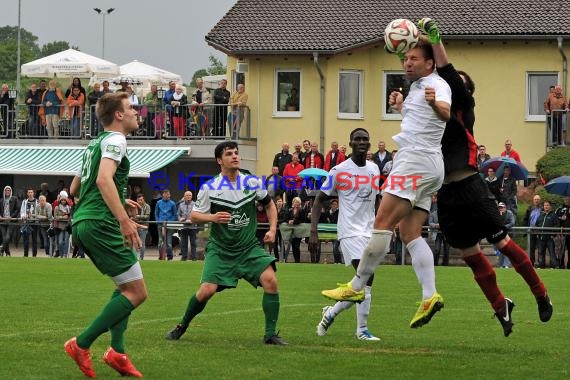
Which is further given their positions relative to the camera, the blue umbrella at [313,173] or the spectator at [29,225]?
the spectator at [29,225]

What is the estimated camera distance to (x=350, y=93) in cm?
4434

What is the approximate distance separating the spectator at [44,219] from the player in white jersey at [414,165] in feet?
73.6

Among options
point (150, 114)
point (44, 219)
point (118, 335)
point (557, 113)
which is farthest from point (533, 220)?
point (118, 335)

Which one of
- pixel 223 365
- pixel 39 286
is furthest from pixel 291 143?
pixel 223 365

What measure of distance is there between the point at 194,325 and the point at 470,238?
12.3 feet

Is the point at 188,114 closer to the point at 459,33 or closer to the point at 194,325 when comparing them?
the point at 459,33

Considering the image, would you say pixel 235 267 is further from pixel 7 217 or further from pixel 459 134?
pixel 7 217

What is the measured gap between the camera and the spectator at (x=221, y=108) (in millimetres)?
41250

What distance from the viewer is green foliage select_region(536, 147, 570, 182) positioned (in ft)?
120

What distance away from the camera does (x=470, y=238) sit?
12.2 m

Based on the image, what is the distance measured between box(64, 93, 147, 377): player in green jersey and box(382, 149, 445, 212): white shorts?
2.43 m

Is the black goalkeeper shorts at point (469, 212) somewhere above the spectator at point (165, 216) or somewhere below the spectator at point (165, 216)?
above

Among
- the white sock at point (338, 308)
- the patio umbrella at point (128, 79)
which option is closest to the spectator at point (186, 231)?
the patio umbrella at point (128, 79)

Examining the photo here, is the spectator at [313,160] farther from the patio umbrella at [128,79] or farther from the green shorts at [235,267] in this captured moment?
the green shorts at [235,267]
